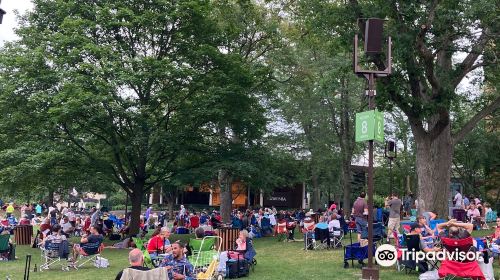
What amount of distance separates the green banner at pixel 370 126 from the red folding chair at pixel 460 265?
101 inches

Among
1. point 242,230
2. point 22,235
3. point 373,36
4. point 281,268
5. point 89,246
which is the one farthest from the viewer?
point 22,235

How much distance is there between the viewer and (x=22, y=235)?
907 inches

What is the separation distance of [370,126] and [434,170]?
8.69m

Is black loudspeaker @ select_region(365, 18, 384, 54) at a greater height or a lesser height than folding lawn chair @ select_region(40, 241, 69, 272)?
greater

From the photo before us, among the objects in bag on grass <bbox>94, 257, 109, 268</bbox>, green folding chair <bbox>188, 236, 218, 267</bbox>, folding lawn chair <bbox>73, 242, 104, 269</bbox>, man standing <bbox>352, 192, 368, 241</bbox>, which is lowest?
bag on grass <bbox>94, 257, 109, 268</bbox>

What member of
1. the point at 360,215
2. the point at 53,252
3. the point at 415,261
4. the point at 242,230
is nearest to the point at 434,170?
the point at 360,215

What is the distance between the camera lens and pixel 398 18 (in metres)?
16.2

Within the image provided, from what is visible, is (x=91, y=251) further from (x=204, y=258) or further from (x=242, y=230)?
(x=242, y=230)

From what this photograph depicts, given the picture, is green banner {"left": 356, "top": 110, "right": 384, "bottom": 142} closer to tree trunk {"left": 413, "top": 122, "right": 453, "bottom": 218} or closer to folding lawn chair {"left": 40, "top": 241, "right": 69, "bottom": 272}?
tree trunk {"left": 413, "top": 122, "right": 453, "bottom": 218}

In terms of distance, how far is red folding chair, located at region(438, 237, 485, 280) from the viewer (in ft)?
33.9

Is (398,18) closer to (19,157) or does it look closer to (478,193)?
(19,157)

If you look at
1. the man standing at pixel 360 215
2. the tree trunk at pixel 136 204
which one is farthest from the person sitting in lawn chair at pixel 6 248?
the man standing at pixel 360 215

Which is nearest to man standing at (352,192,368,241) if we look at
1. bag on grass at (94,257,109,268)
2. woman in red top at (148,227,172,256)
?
woman in red top at (148,227,172,256)

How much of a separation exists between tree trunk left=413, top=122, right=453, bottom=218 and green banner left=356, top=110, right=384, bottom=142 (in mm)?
8183
